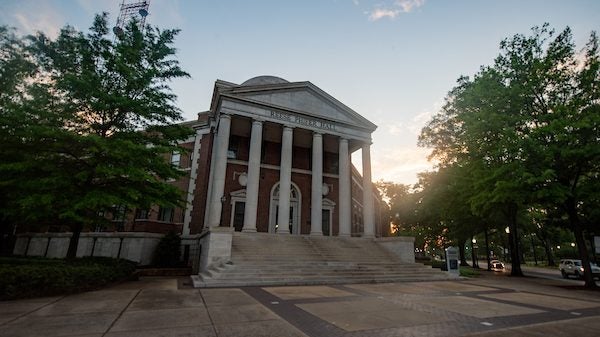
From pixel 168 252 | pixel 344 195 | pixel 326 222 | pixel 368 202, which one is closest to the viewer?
pixel 168 252

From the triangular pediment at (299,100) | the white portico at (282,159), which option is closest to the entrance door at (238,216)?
the white portico at (282,159)

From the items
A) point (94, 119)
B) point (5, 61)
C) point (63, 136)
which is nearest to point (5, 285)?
point (63, 136)

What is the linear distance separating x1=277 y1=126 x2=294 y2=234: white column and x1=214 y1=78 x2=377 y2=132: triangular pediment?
2.24 meters

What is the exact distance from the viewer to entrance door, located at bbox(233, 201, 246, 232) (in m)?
23.0

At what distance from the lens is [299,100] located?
2339cm

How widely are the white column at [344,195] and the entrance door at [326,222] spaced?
3937 millimetres

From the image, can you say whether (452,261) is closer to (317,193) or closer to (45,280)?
(317,193)

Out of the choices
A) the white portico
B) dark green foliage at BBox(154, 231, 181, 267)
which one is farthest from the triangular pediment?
dark green foliage at BBox(154, 231, 181, 267)

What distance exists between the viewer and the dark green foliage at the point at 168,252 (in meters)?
19.7

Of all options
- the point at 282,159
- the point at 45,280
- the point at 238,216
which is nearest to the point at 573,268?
the point at 282,159

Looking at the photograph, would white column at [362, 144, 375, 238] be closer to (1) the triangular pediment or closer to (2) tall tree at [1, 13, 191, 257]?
(1) the triangular pediment

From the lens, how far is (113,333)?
5.22 metres

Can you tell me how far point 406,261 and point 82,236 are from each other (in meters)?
23.2

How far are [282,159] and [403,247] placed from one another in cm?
1008
